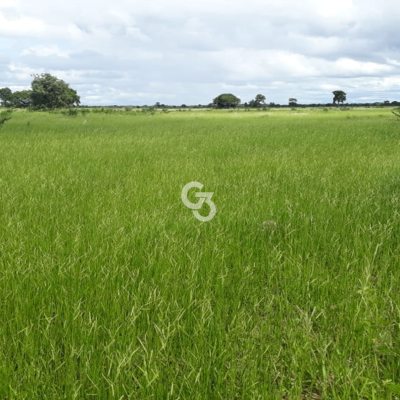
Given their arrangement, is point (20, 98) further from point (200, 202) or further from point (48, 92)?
point (200, 202)

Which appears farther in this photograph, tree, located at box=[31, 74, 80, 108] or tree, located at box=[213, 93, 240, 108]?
tree, located at box=[213, 93, 240, 108]

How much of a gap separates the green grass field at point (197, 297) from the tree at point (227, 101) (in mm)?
83534

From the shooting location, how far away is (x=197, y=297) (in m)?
2.28

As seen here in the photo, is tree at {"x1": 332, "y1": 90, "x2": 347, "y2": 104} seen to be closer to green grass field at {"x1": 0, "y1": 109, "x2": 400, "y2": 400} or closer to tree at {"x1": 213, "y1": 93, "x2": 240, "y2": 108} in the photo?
tree at {"x1": 213, "y1": 93, "x2": 240, "y2": 108}

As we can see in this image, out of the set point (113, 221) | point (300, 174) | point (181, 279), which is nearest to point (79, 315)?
point (181, 279)

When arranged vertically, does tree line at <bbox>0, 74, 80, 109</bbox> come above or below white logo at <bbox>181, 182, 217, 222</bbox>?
above

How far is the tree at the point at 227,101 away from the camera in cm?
8550

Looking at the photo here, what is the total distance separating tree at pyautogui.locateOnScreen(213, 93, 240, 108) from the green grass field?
274ft

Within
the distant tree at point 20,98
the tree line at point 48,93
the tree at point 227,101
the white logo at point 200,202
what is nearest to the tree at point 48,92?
the tree line at point 48,93

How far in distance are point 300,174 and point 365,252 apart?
351 centimetres

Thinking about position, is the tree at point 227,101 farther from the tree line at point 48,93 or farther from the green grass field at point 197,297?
the green grass field at point 197,297

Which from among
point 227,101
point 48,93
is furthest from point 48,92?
point 227,101

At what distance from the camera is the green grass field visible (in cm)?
158

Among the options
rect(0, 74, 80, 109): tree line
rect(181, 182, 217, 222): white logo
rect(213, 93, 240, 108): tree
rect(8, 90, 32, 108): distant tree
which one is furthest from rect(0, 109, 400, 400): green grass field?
rect(8, 90, 32, 108): distant tree
